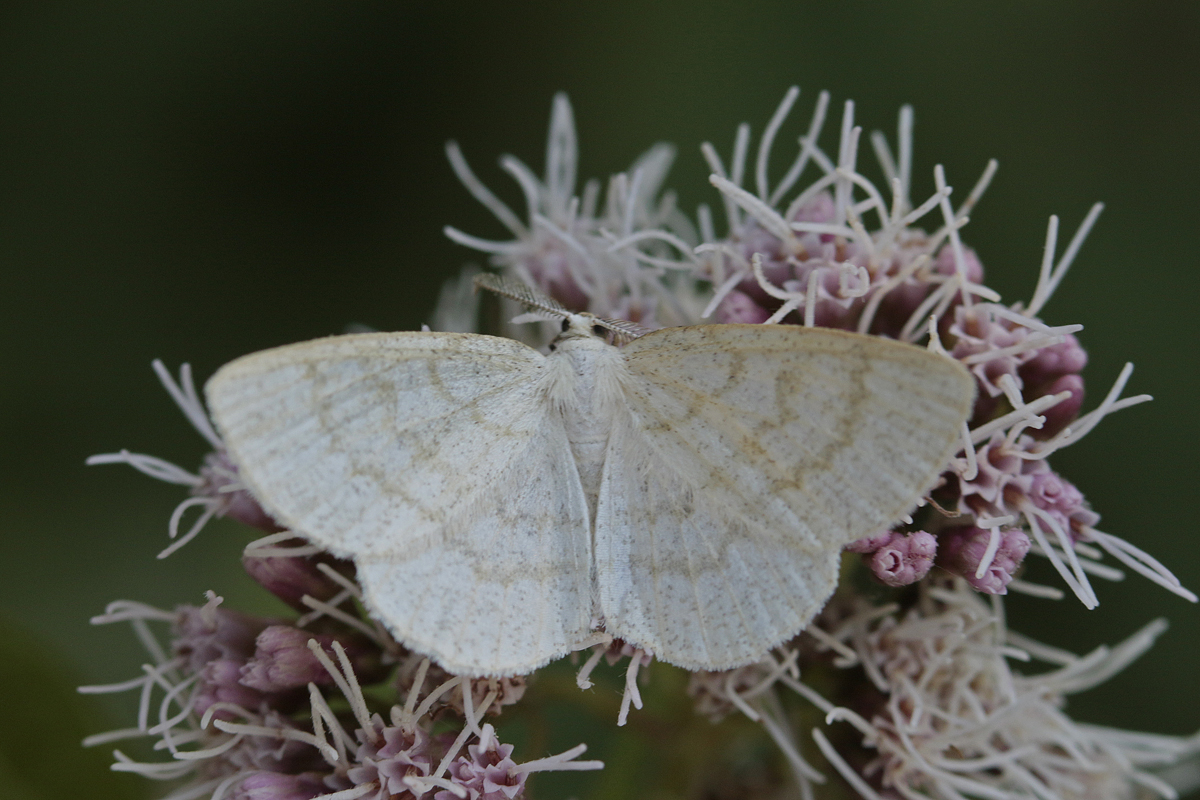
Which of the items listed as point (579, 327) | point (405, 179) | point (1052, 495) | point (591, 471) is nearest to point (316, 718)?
point (591, 471)

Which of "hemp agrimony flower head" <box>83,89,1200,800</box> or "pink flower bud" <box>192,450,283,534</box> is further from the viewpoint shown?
"pink flower bud" <box>192,450,283,534</box>

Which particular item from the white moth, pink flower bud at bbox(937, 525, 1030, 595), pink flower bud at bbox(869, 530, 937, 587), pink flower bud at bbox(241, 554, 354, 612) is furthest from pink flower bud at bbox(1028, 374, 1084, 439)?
pink flower bud at bbox(241, 554, 354, 612)

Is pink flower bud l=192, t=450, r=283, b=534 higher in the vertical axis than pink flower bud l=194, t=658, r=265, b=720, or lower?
higher

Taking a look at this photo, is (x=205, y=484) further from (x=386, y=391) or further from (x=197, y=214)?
(x=197, y=214)

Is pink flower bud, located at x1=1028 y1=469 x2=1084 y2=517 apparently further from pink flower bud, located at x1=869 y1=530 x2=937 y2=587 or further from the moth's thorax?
the moth's thorax

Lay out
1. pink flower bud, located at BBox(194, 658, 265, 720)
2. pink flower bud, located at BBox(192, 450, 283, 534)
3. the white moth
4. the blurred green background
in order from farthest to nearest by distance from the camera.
Answer: the blurred green background < pink flower bud, located at BBox(192, 450, 283, 534) < pink flower bud, located at BBox(194, 658, 265, 720) < the white moth

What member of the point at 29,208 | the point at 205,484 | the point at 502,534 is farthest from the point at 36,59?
the point at 502,534
